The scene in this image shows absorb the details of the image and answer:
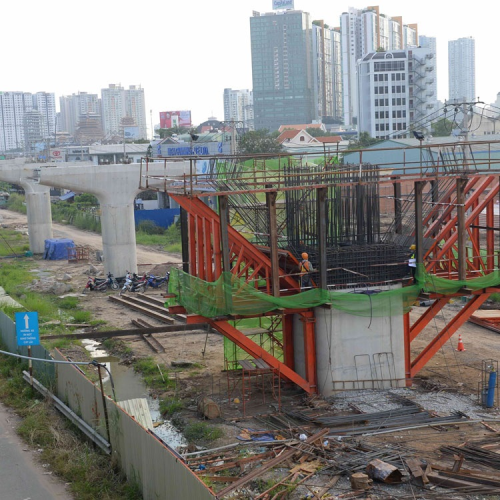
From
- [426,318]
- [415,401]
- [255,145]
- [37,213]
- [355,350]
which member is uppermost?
[255,145]

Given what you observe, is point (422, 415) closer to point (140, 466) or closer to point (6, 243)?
point (140, 466)

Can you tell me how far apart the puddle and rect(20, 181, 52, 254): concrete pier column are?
2737cm

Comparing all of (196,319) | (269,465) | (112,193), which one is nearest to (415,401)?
(269,465)

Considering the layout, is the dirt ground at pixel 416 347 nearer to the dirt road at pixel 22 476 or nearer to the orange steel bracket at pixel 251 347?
the orange steel bracket at pixel 251 347

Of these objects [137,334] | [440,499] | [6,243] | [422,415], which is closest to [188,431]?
[422,415]

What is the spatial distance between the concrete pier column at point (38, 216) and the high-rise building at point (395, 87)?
7448 cm

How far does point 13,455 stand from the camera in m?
15.5

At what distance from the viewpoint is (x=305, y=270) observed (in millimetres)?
19062

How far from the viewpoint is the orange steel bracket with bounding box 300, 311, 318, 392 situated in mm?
18922

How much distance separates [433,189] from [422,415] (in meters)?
7.63

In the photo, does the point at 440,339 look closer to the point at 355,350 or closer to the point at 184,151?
the point at 355,350

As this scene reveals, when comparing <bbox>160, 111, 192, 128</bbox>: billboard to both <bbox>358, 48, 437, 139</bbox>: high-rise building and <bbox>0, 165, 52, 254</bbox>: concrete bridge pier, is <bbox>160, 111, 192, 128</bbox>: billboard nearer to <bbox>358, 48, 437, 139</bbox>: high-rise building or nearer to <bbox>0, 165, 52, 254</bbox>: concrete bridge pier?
<bbox>358, 48, 437, 139</bbox>: high-rise building

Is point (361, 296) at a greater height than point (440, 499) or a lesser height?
greater

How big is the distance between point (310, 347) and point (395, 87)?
108087mm
